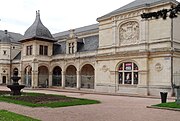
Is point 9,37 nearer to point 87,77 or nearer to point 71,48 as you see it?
point 71,48

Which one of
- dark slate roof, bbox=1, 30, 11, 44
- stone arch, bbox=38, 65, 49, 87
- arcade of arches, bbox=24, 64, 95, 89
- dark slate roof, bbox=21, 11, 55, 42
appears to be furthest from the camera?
dark slate roof, bbox=1, 30, 11, 44

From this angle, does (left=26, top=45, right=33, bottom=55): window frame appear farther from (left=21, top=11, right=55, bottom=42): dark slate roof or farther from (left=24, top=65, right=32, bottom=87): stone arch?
(left=24, top=65, right=32, bottom=87): stone arch

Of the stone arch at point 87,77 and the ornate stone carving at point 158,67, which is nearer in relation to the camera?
the ornate stone carving at point 158,67

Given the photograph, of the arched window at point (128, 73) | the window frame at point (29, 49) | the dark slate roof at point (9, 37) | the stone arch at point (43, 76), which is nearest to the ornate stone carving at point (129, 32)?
the arched window at point (128, 73)

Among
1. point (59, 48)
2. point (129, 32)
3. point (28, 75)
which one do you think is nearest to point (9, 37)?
point (28, 75)

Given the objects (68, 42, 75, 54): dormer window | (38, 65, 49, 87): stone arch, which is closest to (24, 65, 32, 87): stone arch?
(38, 65, 49, 87): stone arch

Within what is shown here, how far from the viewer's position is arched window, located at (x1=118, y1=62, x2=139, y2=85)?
84.8 ft

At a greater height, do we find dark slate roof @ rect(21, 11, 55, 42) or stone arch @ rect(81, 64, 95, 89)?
dark slate roof @ rect(21, 11, 55, 42)

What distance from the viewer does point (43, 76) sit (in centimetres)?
3938

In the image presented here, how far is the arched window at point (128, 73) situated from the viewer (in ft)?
84.8

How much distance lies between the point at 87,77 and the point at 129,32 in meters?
9.83

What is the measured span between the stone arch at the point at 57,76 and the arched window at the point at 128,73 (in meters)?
12.8

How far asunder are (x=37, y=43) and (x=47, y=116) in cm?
2802

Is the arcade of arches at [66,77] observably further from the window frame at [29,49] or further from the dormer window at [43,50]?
the dormer window at [43,50]
